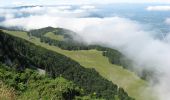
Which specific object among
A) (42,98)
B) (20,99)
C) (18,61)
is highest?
(20,99)

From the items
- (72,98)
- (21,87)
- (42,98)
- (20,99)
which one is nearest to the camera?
(20,99)

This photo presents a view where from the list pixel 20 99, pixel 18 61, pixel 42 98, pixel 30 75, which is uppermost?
pixel 20 99

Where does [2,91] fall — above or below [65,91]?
above

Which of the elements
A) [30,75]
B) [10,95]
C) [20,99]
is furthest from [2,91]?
[30,75]

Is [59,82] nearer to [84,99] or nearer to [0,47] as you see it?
[84,99]

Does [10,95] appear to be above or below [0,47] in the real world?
above

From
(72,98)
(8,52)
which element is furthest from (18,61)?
(72,98)

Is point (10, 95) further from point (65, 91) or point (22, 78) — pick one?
point (22, 78)

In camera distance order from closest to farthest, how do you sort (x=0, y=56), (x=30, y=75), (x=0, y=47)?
(x=30, y=75), (x=0, y=56), (x=0, y=47)

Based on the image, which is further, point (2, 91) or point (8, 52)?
→ point (8, 52)
